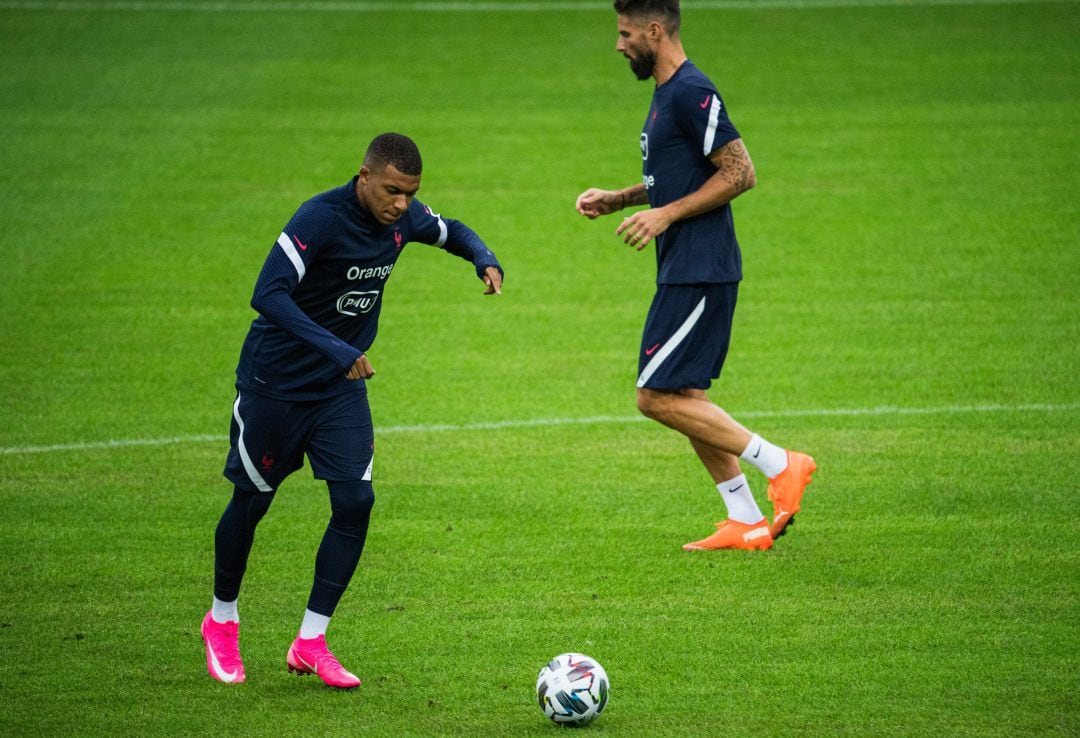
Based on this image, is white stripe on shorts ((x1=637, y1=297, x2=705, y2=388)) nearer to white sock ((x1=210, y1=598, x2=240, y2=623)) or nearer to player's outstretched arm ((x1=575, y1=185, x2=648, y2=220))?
player's outstretched arm ((x1=575, y1=185, x2=648, y2=220))

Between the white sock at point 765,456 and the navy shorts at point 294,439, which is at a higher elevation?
the navy shorts at point 294,439

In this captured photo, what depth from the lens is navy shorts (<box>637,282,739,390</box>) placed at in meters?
7.11

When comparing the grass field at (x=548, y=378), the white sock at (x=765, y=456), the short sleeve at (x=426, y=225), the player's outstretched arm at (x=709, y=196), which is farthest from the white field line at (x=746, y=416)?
the short sleeve at (x=426, y=225)

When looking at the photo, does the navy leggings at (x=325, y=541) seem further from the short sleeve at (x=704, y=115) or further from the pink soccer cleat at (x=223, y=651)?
the short sleeve at (x=704, y=115)

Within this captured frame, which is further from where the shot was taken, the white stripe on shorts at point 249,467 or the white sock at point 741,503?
the white sock at point 741,503

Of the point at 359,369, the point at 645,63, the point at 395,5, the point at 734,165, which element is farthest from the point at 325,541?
the point at 395,5

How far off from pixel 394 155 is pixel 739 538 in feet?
9.61

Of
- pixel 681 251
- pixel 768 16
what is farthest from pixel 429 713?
pixel 768 16

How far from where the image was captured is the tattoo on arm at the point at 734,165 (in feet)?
22.7

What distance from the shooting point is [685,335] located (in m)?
7.11

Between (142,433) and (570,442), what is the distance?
2.85 m

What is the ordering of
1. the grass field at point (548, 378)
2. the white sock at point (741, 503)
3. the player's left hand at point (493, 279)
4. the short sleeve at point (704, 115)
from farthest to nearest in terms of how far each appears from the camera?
the white sock at point (741, 503) < the short sleeve at point (704, 115) < the player's left hand at point (493, 279) < the grass field at point (548, 378)

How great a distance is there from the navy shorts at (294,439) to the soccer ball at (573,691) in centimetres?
111

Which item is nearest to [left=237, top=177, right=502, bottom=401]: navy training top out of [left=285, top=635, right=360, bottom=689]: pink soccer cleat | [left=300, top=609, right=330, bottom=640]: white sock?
[left=300, top=609, right=330, bottom=640]: white sock
